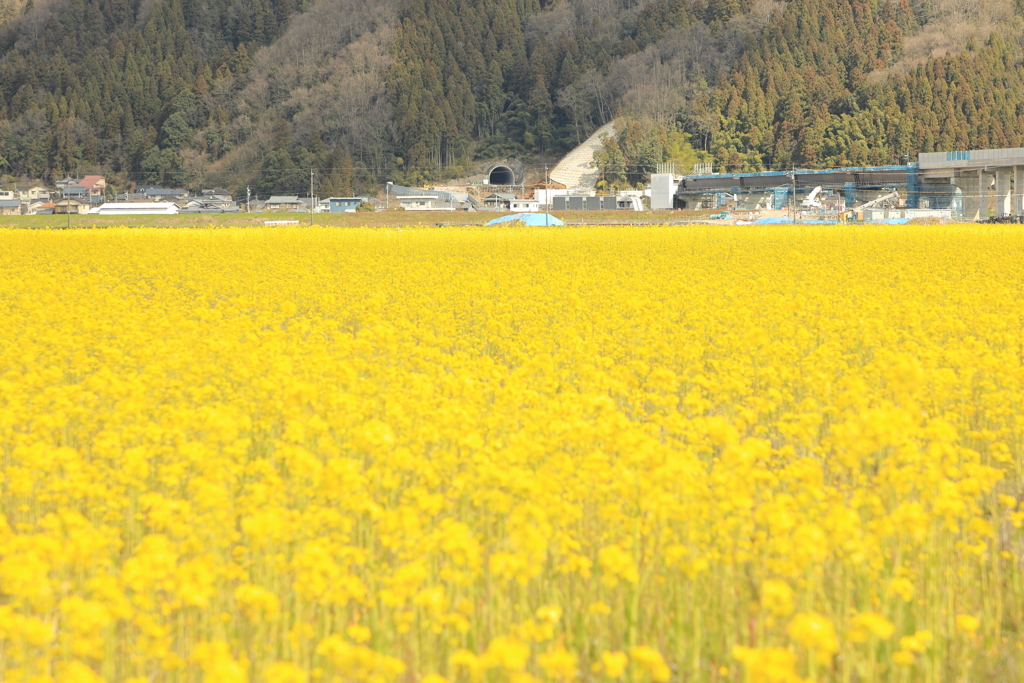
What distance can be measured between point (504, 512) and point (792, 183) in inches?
3334

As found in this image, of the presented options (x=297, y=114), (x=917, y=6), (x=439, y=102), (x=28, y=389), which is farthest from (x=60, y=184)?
(x=28, y=389)

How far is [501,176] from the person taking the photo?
4643 inches

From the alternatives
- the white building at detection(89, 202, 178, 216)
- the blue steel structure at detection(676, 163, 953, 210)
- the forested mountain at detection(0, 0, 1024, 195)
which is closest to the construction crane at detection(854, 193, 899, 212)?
the blue steel structure at detection(676, 163, 953, 210)

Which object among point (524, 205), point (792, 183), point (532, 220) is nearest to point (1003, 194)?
point (792, 183)

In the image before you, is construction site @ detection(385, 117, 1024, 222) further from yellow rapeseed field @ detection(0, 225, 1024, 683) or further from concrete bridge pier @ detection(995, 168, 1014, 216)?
yellow rapeseed field @ detection(0, 225, 1024, 683)

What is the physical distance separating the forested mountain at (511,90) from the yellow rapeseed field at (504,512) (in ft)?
304

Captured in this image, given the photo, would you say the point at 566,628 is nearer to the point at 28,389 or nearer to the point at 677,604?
the point at 677,604

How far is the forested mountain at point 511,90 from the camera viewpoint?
331 ft

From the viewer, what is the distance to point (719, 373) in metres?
9.40

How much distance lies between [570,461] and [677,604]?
105 centimetres

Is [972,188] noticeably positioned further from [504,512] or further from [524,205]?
[504,512]

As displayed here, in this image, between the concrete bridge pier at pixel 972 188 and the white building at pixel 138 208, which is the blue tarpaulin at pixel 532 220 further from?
the concrete bridge pier at pixel 972 188

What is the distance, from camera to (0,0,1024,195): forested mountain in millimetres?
100812

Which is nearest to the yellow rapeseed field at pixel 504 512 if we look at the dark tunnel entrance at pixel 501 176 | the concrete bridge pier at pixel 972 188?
the concrete bridge pier at pixel 972 188
